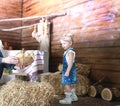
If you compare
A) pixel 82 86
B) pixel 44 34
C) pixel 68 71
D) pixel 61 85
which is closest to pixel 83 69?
pixel 82 86

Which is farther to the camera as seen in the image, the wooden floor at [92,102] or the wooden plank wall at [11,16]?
the wooden plank wall at [11,16]

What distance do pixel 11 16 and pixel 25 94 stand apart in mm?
4933

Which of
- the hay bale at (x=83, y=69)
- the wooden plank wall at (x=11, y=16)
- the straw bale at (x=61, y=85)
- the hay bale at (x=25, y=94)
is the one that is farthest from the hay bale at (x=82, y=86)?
the wooden plank wall at (x=11, y=16)

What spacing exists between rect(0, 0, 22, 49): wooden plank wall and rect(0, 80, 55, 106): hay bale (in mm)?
4491

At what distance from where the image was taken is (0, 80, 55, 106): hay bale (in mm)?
2910

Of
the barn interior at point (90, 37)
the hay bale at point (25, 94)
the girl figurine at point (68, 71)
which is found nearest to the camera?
the hay bale at point (25, 94)

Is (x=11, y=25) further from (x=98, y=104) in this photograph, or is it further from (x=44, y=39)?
(x=98, y=104)

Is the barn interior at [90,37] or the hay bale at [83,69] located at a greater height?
the barn interior at [90,37]

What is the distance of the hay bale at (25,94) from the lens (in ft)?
9.55

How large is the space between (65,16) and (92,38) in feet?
3.66

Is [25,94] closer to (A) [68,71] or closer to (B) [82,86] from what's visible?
(A) [68,71]

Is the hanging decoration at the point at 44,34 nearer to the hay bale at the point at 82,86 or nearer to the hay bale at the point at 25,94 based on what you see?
the hay bale at the point at 82,86

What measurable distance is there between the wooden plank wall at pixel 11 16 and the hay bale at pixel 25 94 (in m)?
4.49

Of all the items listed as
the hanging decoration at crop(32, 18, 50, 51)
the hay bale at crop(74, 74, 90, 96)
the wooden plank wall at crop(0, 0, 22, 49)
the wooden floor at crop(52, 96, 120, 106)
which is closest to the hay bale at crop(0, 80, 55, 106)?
the wooden floor at crop(52, 96, 120, 106)
